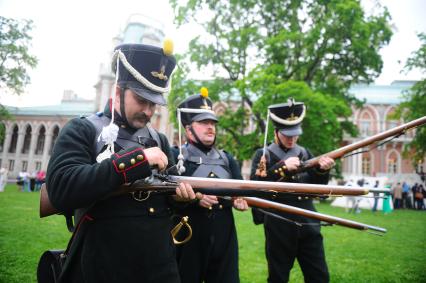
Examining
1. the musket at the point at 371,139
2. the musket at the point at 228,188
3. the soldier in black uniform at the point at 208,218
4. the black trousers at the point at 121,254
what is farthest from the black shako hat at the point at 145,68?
the musket at the point at 371,139

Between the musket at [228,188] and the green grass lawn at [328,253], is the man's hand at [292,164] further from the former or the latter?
the green grass lawn at [328,253]

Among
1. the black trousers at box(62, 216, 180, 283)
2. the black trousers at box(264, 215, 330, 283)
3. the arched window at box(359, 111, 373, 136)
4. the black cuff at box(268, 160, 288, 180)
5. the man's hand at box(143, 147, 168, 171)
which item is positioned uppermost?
the arched window at box(359, 111, 373, 136)

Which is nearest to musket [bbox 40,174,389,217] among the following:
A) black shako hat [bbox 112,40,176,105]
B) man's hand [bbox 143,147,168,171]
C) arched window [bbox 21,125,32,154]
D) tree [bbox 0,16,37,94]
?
man's hand [bbox 143,147,168,171]

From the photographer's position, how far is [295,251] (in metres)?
4.21

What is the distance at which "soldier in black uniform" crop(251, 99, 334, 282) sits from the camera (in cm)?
412

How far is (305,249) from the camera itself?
4203 millimetres

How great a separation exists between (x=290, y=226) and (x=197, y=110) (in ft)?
7.14

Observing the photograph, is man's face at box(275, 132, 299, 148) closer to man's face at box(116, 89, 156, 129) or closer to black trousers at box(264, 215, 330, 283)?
black trousers at box(264, 215, 330, 283)

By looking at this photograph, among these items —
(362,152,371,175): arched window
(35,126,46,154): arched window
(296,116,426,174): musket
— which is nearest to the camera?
(296,116,426,174): musket

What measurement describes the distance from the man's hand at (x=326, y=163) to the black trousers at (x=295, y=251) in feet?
2.86

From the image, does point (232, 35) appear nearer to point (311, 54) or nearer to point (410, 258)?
point (311, 54)

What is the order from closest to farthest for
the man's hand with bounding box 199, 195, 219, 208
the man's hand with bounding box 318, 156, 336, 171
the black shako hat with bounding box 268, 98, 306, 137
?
the man's hand with bounding box 199, 195, 219, 208
the man's hand with bounding box 318, 156, 336, 171
the black shako hat with bounding box 268, 98, 306, 137

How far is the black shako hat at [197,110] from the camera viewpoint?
4.37m

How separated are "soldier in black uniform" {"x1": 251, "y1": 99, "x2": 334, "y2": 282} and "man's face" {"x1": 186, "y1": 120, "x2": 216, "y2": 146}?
0.92 meters
